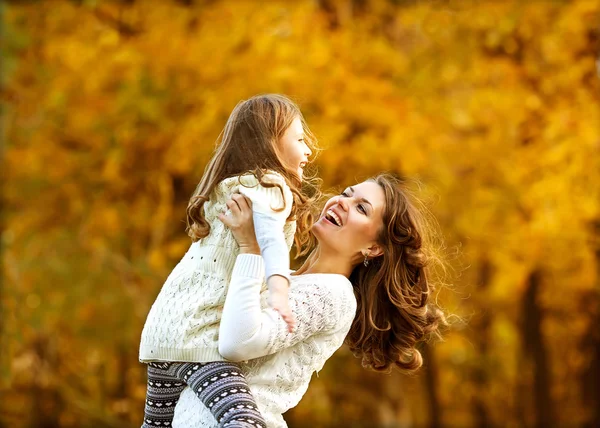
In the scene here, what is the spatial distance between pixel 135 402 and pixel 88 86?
285 centimetres

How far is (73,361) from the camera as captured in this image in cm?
957

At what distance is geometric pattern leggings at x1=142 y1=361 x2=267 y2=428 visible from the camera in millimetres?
2695

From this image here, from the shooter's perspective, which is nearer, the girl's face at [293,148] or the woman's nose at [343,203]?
the girl's face at [293,148]

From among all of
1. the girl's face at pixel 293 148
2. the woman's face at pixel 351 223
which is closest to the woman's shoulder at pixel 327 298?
A: the woman's face at pixel 351 223

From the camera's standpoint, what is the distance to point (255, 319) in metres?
2.70

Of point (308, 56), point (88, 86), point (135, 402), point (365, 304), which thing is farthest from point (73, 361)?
point (365, 304)

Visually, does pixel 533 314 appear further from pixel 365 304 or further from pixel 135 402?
pixel 365 304

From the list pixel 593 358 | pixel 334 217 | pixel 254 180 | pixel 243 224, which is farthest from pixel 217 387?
pixel 593 358

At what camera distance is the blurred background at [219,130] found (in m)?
7.85

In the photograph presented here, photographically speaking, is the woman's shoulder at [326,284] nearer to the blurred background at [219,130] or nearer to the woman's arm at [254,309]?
the woman's arm at [254,309]

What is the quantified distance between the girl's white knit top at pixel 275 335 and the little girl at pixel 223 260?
0.06m

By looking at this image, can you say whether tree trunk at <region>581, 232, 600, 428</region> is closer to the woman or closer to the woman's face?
the woman

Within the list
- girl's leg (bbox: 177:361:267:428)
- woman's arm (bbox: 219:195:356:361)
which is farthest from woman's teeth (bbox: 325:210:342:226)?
girl's leg (bbox: 177:361:267:428)

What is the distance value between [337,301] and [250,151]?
0.53 metres
